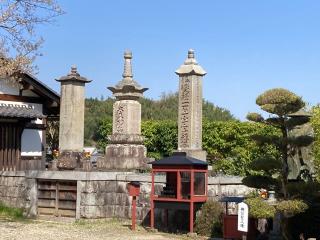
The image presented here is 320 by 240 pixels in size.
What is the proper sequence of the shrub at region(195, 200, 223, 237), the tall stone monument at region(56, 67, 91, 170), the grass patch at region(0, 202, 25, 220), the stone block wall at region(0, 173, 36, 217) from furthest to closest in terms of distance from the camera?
the tall stone monument at region(56, 67, 91, 170) → the stone block wall at region(0, 173, 36, 217) → the grass patch at region(0, 202, 25, 220) → the shrub at region(195, 200, 223, 237)

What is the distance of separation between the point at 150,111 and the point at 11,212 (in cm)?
3707

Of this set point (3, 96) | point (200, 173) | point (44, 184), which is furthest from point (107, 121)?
point (200, 173)

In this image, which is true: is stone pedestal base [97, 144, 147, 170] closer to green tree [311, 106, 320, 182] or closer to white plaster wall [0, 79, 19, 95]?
white plaster wall [0, 79, 19, 95]

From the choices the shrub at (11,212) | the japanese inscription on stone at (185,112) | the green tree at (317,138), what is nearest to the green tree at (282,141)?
the green tree at (317,138)

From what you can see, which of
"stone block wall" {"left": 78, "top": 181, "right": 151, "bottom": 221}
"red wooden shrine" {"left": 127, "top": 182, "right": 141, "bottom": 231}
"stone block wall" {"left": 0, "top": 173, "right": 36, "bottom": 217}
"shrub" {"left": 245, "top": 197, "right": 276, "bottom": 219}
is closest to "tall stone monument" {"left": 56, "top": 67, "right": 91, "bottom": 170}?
"stone block wall" {"left": 0, "top": 173, "right": 36, "bottom": 217}

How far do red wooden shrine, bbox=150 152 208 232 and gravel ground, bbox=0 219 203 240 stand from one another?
75cm

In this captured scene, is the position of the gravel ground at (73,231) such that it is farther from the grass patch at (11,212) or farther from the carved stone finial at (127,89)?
the carved stone finial at (127,89)

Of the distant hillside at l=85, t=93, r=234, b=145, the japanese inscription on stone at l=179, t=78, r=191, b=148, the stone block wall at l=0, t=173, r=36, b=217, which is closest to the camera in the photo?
the stone block wall at l=0, t=173, r=36, b=217

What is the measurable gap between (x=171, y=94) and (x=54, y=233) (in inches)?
1816

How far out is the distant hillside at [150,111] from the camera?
52.3 meters

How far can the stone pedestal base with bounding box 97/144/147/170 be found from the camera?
20.5m

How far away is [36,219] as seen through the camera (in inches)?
689

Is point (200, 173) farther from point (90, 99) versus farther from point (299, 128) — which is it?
point (90, 99)

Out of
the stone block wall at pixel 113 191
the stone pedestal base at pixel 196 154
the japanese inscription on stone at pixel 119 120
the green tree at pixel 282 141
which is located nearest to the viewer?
the green tree at pixel 282 141
